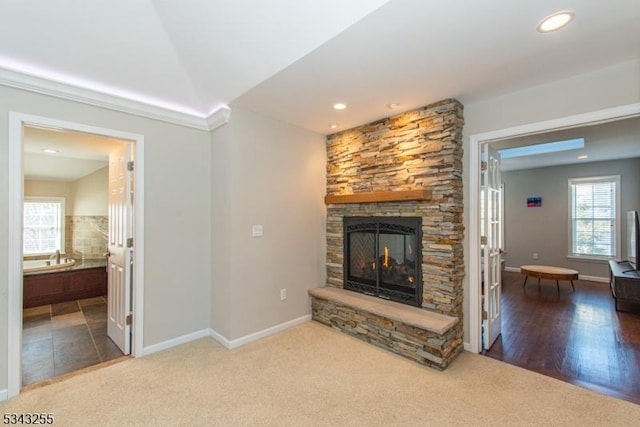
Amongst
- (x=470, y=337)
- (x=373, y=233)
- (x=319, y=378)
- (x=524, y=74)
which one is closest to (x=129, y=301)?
(x=319, y=378)

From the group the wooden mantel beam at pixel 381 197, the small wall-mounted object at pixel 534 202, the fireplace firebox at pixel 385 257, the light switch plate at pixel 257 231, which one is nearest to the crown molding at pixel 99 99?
the light switch plate at pixel 257 231

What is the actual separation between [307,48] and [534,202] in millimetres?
7244

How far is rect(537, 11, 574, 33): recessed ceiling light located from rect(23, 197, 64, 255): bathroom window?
7723 mm

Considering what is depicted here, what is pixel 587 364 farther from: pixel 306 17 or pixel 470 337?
pixel 306 17

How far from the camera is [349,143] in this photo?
149 inches

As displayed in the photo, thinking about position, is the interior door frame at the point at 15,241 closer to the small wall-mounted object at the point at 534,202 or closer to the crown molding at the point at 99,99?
the crown molding at the point at 99,99

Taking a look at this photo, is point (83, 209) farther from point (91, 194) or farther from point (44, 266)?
point (44, 266)

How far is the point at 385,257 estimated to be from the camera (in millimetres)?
3479

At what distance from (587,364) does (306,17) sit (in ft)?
12.4

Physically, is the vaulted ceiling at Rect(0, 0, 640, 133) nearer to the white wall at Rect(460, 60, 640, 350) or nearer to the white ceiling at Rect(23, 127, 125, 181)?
the white wall at Rect(460, 60, 640, 350)

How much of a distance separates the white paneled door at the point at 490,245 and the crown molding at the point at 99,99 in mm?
2787

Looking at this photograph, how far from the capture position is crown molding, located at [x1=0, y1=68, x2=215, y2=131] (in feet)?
7.35

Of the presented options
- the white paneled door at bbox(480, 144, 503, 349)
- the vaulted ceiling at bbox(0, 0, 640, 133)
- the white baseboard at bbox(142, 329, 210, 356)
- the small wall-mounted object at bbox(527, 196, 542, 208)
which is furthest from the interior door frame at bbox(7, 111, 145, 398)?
the small wall-mounted object at bbox(527, 196, 542, 208)

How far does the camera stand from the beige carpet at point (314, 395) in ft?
6.53
